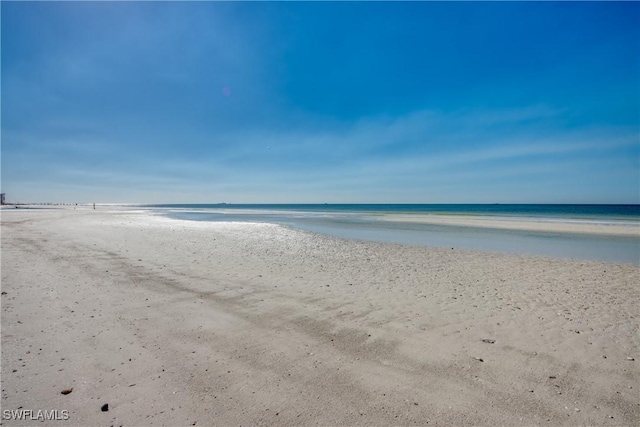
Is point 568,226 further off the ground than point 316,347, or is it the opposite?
point 568,226

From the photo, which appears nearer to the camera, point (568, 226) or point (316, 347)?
point (316, 347)

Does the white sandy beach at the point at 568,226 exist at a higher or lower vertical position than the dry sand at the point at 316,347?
higher

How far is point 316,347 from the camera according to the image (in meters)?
5.30

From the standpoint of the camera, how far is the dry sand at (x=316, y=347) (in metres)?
3.73

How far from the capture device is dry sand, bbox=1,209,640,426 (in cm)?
373

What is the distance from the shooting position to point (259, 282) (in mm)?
9469

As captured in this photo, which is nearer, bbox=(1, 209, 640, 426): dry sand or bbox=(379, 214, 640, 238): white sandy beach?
bbox=(1, 209, 640, 426): dry sand

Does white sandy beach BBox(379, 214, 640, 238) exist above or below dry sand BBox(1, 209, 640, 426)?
above

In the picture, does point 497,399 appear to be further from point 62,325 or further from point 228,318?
point 62,325

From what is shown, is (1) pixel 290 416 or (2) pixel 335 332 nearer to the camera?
(1) pixel 290 416

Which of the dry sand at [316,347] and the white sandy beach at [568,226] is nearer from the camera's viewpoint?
the dry sand at [316,347]

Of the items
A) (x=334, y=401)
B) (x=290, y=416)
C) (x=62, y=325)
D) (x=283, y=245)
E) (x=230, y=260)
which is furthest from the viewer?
(x=283, y=245)

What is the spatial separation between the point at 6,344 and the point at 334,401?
570 centimetres

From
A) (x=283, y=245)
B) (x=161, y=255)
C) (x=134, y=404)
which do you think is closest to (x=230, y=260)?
(x=161, y=255)
